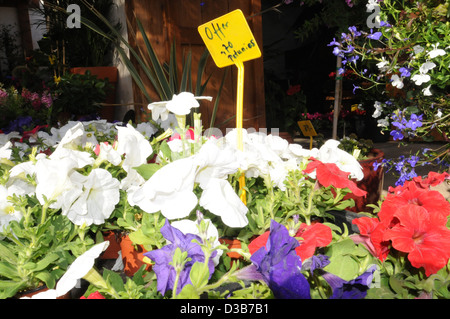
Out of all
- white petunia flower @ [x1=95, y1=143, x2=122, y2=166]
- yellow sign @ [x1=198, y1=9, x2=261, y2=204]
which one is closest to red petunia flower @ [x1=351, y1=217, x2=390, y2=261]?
yellow sign @ [x1=198, y1=9, x2=261, y2=204]

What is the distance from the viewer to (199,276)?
1.46ft

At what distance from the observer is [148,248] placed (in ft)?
2.07

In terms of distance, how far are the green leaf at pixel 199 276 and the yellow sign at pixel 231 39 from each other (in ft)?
1.48

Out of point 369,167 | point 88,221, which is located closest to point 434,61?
point 369,167

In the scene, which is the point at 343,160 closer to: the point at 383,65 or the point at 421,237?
the point at 421,237

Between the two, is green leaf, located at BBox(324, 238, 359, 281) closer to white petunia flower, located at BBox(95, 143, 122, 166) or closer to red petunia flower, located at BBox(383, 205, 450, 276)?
red petunia flower, located at BBox(383, 205, 450, 276)

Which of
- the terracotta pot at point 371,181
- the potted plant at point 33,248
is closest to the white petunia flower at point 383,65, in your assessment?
the terracotta pot at point 371,181

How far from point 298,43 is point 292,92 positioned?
92.0 inches

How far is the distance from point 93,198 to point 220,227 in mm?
234

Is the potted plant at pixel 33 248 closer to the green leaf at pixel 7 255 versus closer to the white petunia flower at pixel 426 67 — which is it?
the green leaf at pixel 7 255

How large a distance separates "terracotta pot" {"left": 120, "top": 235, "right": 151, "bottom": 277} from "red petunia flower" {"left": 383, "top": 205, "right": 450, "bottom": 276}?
412 mm

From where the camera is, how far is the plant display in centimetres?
46

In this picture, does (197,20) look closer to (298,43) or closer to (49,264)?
(49,264)

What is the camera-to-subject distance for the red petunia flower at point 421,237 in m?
0.49
